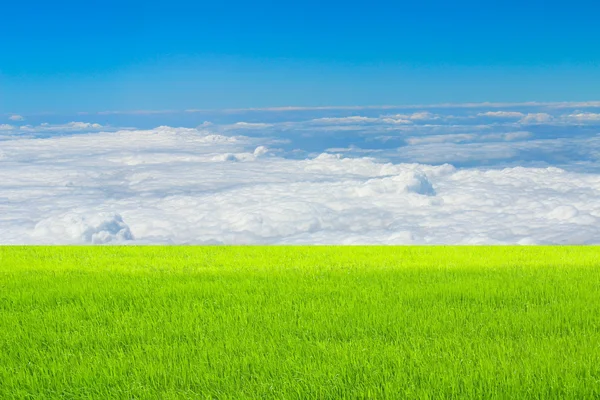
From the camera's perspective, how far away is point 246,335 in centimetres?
738

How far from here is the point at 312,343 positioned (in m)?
6.99

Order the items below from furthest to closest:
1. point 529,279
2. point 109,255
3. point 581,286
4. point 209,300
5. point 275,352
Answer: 1. point 109,255
2. point 529,279
3. point 581,286
4. point 209,300
5. point 275,352

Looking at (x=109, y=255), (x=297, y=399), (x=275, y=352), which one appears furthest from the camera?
(x=109, y=255)

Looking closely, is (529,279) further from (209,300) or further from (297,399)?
(297,399)

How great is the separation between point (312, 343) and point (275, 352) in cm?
51

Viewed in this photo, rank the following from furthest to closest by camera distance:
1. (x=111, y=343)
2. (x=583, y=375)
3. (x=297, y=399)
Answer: (x=111, y=343) < (x=583, y=375) < (x=297, y=399)

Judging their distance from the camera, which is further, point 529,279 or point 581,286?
point 529,279

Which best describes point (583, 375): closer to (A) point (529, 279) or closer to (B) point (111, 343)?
(B) point (111, 343)

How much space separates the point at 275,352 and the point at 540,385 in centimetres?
264

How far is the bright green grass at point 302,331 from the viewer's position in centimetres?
568

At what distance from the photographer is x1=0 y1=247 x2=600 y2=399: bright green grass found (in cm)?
568

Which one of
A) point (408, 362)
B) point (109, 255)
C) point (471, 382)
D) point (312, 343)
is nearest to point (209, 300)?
point (312, 343)

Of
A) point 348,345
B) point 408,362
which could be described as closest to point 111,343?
point 348,345

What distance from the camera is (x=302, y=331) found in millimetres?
7539
